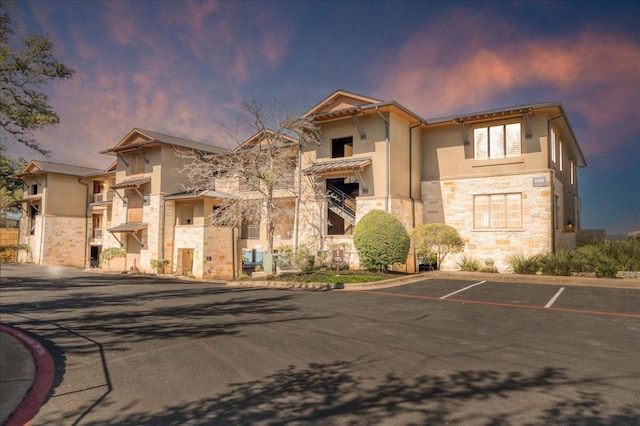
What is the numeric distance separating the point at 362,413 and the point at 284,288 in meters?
11.9

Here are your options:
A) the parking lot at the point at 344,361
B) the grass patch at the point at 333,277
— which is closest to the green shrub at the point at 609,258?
the parking lot at the point at 344,361

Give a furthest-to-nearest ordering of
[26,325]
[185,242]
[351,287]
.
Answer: [185,242] → [351,287] → [26,325]

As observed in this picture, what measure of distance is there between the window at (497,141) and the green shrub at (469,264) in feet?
18.0

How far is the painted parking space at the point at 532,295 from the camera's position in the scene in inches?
438

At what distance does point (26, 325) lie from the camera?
31.7 ft

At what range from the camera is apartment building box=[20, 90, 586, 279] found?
65.6 feet

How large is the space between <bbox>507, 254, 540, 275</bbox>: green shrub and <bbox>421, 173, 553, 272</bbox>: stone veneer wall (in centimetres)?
81

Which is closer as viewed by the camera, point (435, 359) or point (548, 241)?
point (435, 359)

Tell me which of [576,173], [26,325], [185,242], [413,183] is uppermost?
[576,173]

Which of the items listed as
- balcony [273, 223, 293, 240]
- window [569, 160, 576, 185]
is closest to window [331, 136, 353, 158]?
balcony [273, 223, 293, 240]

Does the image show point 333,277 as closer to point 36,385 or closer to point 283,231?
point 283,231

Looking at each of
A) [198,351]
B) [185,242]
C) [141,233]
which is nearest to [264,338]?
[198,351]

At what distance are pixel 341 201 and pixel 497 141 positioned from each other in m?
9.16

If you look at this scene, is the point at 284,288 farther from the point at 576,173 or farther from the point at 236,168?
the point at 576,173
